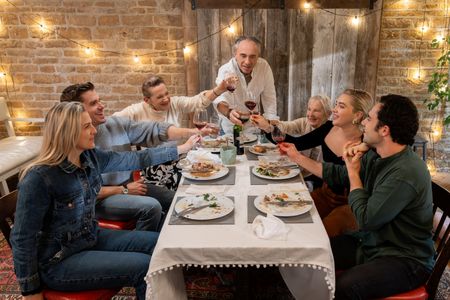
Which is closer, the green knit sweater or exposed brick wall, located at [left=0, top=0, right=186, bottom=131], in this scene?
the green knit sweater

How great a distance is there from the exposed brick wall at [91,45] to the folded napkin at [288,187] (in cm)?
289

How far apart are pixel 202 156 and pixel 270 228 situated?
113 centimetres

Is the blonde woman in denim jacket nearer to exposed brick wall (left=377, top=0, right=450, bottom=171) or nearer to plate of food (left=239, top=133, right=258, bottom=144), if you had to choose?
plate of food (left=239, top=133, right=258, bottom=144)

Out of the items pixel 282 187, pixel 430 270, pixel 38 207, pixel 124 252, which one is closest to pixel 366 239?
pixel 430 270

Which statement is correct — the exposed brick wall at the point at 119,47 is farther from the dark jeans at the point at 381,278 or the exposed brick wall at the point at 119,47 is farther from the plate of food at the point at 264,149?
the dark jeans at the point at 381,278

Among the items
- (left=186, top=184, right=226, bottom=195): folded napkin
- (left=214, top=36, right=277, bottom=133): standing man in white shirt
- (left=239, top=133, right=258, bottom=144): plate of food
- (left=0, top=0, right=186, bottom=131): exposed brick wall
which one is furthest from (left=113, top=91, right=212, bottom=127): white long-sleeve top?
(left=0, top=0, right=186, bottom=131): exposed brick wall

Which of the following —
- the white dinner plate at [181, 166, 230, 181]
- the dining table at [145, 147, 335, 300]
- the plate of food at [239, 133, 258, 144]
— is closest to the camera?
the dining table at [145, 147, 335, 300]

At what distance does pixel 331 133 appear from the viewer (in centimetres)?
264

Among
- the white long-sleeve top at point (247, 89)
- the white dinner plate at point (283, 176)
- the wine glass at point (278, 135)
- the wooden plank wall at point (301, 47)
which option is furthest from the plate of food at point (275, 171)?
the wooden plank wall at point (301, 47)

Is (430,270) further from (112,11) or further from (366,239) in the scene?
(112,11)

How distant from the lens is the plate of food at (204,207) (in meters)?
1.72

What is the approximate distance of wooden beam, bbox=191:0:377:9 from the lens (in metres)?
4.34

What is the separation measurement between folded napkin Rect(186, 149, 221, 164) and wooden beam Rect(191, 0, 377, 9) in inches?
91.0

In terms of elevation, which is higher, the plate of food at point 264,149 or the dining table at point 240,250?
the plate of food at point 264,149
